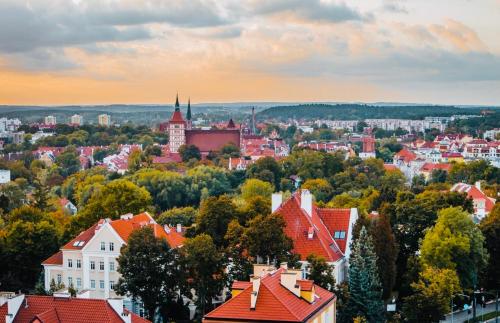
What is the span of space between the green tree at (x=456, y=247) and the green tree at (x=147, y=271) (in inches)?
753

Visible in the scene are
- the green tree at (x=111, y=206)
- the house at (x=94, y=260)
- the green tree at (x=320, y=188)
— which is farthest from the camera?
the green tree at (x=320, y=188)

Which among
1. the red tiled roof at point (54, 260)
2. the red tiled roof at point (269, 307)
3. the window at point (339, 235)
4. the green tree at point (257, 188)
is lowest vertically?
the green tree at point (257, 188)

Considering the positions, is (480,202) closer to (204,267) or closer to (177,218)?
(177,218)

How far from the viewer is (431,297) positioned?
56.0 metres

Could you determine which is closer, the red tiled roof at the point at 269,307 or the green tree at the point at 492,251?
the red tiled roof at the point at 269,307

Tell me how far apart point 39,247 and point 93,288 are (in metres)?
6.42

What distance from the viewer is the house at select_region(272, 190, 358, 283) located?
55.8 metres

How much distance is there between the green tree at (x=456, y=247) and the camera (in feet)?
204

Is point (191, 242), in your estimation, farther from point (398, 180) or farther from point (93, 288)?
point (398, 180)

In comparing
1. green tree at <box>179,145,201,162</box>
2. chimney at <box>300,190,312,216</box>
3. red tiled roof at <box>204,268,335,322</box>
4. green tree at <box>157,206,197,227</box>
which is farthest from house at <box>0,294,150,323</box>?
green tree at <box>179,145,201,162</box>

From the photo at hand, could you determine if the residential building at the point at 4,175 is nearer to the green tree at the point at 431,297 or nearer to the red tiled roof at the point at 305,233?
the red tiled roof at the point at 305,233

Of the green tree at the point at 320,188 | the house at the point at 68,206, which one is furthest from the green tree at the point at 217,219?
the house at the point at 68,206

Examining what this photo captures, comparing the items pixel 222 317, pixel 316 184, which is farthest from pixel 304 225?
pixel 316 184

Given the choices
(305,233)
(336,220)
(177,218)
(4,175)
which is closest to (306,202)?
(305,233)
